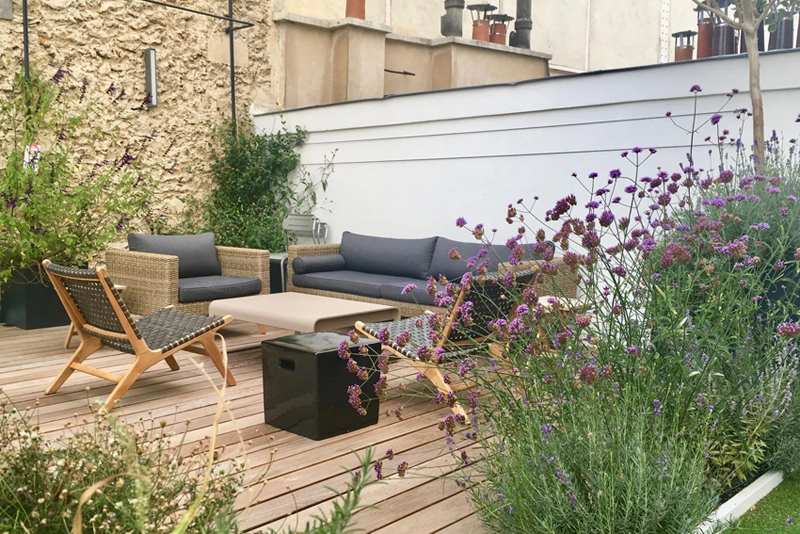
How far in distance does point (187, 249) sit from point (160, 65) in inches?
94.1

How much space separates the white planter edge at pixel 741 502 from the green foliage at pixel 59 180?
18.2 feet

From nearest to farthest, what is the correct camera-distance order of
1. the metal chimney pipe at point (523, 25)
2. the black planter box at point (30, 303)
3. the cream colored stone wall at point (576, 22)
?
1. the black planter box at point (30, 303)
2. the cream colored stone wall at point (576, 22)
3. the metal chimney pipe at point (523, 25)

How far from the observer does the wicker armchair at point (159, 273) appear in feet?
20.0

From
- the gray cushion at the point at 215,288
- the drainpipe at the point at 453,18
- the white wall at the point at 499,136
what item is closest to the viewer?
the white wall at the point at 499,136

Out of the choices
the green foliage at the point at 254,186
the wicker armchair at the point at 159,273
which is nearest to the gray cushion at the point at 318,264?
the wicker armchair at the point at 159,273

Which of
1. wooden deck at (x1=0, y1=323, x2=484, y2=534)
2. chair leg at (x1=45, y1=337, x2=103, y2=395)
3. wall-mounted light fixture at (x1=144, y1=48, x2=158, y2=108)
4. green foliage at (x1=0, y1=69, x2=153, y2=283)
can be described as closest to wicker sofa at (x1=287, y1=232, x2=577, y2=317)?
wooden deck at (x1=0, y1=323, x2=484, y2=534)

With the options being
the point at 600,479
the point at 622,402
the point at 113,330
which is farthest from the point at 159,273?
the point at 600,479

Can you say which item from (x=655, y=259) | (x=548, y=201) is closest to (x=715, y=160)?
(x=548, y=201)

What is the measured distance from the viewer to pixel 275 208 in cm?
859

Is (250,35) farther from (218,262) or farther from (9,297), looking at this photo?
(9,297)

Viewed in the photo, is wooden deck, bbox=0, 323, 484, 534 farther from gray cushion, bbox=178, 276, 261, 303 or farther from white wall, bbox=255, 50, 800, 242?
white wall, bbox=255, 50, 800, 242

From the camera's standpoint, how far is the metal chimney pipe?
1040 cm

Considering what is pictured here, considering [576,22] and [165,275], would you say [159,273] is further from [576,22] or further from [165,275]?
[576,22]

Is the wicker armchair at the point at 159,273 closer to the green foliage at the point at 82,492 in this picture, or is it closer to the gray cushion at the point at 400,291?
the gray cushion at the point at 400,291
